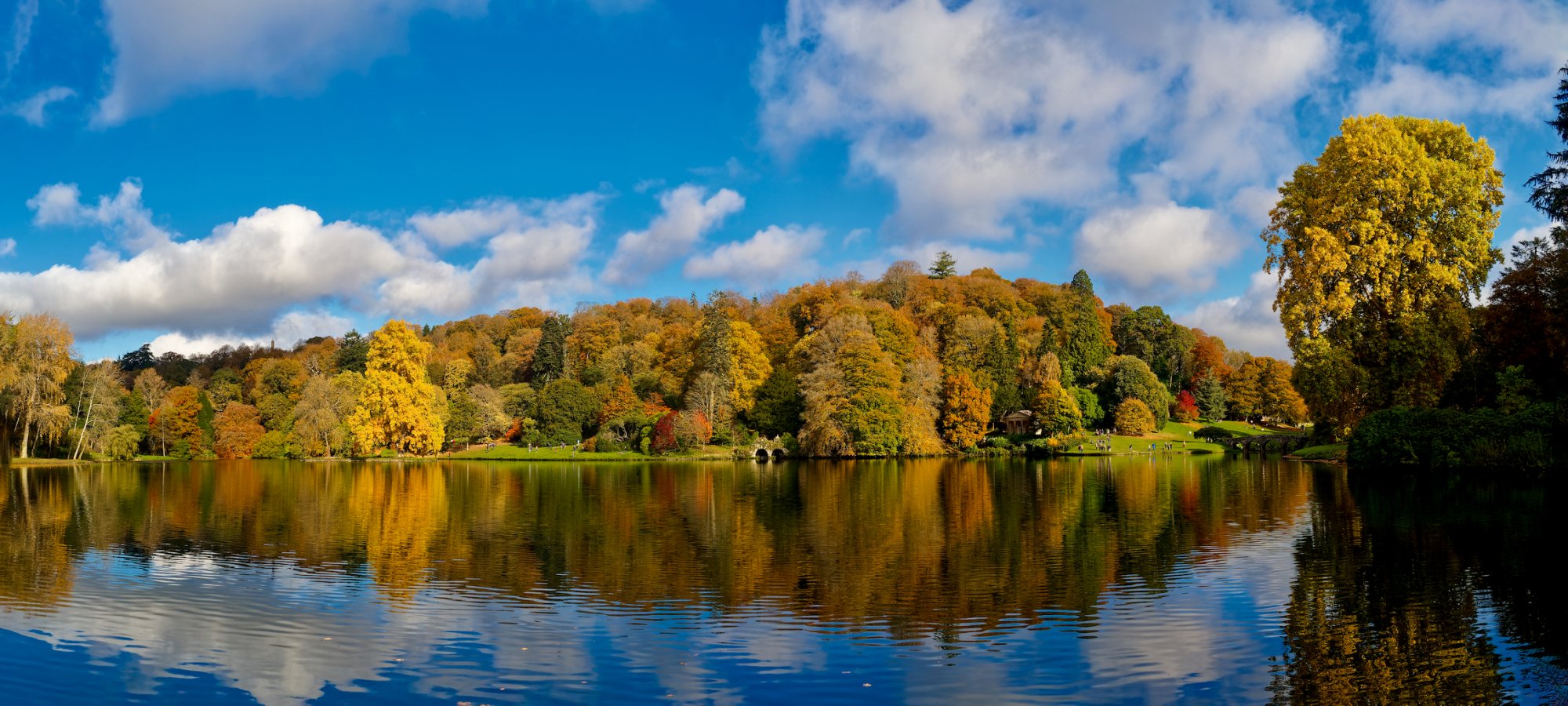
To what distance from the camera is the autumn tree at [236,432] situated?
67.6 meters

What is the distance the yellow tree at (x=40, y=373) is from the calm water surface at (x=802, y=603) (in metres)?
32.0

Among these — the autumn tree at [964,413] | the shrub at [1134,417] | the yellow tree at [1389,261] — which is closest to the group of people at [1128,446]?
the shrub at [1134,417]

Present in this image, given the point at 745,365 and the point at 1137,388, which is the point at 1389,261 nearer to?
the point at 1137,388

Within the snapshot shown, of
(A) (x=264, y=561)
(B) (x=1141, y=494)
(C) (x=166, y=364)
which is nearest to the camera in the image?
(A) (x=264, y=561)

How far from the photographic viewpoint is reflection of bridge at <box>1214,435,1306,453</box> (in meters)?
51.7

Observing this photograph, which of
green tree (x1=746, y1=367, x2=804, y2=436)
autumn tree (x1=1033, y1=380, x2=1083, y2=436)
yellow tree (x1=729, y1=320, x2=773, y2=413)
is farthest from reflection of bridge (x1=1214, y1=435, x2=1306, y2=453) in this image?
yellow tree (x1=729, y1=320, x2=773, y2=413)

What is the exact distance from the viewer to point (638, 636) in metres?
10.1

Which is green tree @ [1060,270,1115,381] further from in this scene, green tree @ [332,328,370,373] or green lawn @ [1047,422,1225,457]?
green tree @ [332,328,370,373]

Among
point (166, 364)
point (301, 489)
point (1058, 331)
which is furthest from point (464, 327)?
point (301, 489)

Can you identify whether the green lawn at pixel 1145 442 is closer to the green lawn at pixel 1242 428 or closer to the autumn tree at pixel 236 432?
the green lawn at pixel 1242 428

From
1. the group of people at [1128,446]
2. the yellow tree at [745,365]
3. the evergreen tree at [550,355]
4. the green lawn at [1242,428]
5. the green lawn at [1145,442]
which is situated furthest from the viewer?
the evergreen tree at [550,355]

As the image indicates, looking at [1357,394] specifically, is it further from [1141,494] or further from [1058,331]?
[1058,331]

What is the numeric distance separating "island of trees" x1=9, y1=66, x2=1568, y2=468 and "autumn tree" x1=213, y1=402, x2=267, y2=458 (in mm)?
273

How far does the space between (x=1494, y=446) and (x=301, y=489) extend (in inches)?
1579
